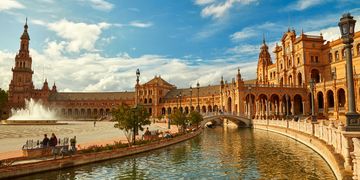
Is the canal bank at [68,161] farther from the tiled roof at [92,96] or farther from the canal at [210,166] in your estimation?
the tiled roof at [92,96]

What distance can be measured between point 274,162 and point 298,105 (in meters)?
57.0

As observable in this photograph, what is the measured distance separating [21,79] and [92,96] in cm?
3224

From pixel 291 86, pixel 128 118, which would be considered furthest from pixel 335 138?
pixel 291 86

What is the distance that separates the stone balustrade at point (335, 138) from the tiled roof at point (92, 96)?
9551cm

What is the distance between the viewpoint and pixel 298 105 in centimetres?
7444

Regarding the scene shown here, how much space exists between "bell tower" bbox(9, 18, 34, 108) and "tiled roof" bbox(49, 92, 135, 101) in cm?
1253

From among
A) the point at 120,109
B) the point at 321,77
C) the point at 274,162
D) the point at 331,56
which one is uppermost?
the point at 331,56

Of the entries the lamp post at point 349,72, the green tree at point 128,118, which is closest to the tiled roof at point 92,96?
the green tree at point 128,118

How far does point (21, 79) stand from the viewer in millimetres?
132875

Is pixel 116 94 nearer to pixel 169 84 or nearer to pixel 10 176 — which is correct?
pixel 169 84

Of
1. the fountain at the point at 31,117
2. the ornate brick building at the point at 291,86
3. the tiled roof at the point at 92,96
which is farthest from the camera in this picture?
the tiled roof at the point at 92,96

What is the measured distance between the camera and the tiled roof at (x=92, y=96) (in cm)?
14312

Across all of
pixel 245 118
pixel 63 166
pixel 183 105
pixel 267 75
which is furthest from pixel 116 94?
pixel 63 166

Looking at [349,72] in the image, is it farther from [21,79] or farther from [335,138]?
[21,79]
